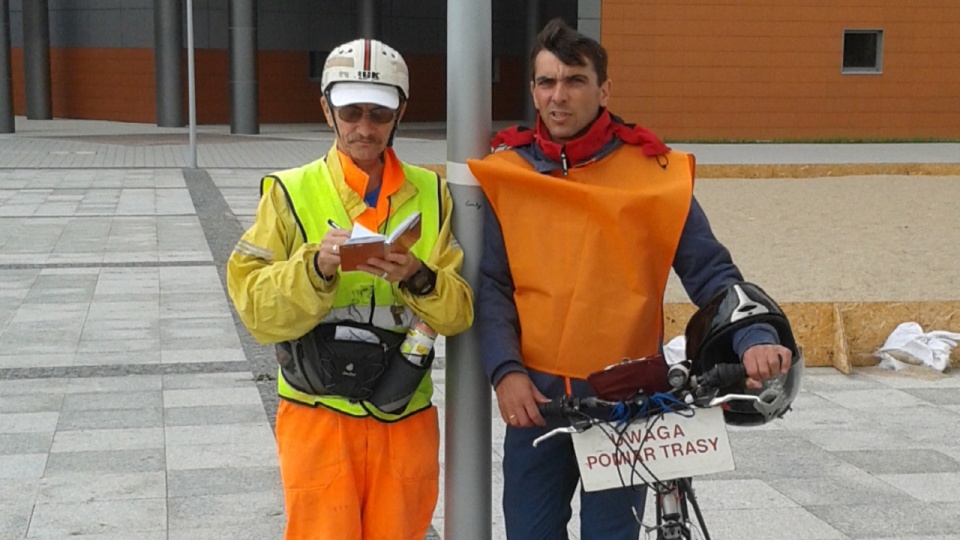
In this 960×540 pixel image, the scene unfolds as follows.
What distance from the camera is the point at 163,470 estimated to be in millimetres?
5949

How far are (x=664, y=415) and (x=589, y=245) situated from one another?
534 millimetres

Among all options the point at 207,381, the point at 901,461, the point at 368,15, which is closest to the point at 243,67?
the point at 368,15

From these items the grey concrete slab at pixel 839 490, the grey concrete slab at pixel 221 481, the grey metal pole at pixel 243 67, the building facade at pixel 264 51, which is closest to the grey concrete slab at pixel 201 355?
the grey concrete slab at pixel 221 481

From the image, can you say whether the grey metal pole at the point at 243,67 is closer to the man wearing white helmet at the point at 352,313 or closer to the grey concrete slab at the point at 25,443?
the grey concrete slab at the point at 25,443

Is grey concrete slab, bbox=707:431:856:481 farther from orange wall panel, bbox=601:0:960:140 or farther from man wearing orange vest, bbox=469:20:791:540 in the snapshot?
orange wall panel, bbox=601:0:960:140

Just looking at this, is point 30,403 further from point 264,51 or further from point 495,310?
point 264,51

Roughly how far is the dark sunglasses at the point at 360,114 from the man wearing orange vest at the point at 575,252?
274 millimetres

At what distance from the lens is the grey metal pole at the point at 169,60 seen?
33.3m

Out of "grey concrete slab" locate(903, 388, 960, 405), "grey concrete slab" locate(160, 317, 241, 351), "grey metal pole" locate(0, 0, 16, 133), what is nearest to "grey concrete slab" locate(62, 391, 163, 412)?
"grey concrete slab" locate(160, 317, 241, 351)

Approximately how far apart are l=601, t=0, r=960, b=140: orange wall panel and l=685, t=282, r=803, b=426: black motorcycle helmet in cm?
2562

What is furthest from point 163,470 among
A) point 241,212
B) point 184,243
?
point 241,212

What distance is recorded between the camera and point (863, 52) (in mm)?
29703

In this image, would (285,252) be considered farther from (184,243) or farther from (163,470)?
(184,243)

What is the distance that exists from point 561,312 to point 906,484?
9.93ft
